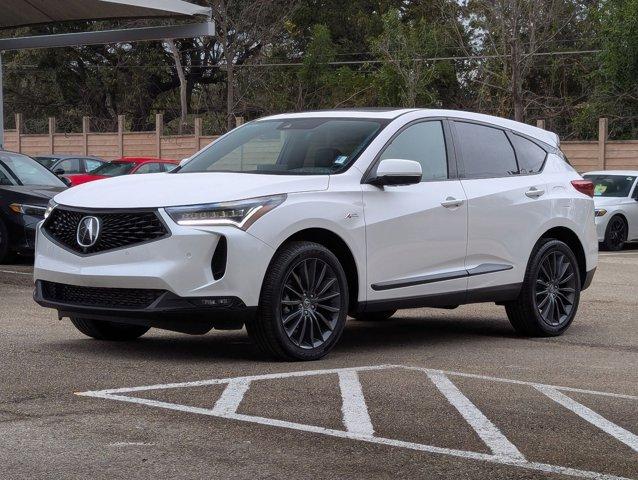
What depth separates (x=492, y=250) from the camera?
32.3 feet

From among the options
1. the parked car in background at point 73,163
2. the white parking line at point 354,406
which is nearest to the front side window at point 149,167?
the parked car in background at point 73,163

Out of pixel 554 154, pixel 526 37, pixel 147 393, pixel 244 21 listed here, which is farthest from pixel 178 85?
pixel 147 393

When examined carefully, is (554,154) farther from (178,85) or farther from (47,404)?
(178,85)

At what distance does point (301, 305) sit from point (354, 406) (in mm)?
1584

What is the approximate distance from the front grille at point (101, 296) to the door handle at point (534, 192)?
3522mm

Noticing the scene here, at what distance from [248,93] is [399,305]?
43.2m

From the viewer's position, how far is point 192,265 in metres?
7.94

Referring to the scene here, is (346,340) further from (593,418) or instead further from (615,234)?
(615,234)

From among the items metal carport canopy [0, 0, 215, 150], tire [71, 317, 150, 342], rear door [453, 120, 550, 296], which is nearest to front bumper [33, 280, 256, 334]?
tire [71, 317, 150, 342]

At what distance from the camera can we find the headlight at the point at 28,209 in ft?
53.4

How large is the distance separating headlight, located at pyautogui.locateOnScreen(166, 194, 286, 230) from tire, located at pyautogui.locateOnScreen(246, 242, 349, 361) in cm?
35

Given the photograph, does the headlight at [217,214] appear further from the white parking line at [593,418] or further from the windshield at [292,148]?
the white parking line at [593,418]

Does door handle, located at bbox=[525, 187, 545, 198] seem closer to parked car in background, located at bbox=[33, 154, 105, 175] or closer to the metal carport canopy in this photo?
the metal carport canopy

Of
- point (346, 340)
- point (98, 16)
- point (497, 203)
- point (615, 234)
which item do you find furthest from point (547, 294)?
point (98, 16)
